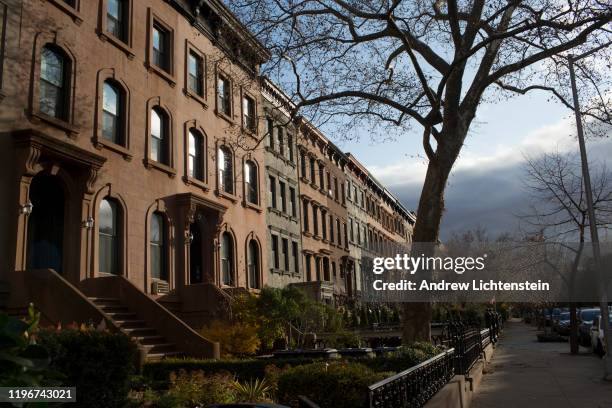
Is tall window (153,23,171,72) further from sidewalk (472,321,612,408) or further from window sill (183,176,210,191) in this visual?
sidewalk (472,321,612,408)

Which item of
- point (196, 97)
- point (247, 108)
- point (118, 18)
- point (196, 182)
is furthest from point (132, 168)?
point (247, 108)

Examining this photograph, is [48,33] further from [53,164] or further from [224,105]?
[224,105]

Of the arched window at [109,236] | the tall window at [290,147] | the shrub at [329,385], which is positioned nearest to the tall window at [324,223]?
the tall window at [290,147]

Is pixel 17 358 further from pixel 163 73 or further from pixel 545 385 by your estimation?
pixel 163 73

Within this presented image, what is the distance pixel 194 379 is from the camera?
10289 millimetres

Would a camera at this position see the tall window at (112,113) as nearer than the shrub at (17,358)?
No

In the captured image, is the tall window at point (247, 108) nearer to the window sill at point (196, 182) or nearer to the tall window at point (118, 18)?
the window sill at point (196, 182)

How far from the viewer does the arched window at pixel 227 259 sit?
81.1 ft

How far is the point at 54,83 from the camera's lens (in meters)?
16.1

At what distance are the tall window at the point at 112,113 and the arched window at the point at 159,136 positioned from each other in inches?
71.5

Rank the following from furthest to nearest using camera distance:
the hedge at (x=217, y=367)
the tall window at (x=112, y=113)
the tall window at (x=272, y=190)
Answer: the tall window at (x=272, y=190), the tall window at (x=112, y=113), the hedge at (x=217, y=367)

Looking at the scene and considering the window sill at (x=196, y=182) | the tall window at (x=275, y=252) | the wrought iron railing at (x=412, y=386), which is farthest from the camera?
the tall window at (x=275, y=252)

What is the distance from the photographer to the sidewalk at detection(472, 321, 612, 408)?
1107 cm

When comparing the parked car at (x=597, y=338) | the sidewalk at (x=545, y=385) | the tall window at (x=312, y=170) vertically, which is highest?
the tall window at (x=312, y=170)
